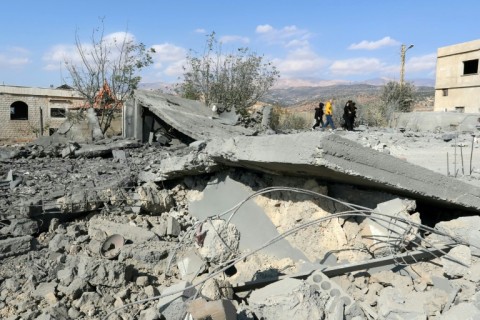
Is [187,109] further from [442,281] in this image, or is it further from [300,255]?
[442,281]

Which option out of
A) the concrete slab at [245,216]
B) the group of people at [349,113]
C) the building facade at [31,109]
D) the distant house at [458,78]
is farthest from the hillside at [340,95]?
the concrete slab at [245,216]

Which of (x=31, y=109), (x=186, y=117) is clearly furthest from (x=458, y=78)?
(x=31, y=109)

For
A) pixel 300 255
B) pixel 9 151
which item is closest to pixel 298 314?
pixel 300 255

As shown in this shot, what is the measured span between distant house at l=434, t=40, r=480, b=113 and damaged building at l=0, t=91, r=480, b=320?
24837 millimetres

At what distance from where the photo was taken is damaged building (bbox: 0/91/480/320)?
3240 millimetres

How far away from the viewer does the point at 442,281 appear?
3371mm

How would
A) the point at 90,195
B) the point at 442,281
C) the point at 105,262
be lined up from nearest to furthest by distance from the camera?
the point at 442,281 → the point at 105,262 → the point at 90,195

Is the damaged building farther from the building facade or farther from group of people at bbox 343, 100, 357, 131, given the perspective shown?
the building facade

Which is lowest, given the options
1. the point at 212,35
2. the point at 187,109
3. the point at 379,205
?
the point at 379,205

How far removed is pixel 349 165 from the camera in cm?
339

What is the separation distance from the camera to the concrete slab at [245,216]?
446 cm

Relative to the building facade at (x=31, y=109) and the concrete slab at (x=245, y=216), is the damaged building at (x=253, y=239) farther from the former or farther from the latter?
the building facade at (x=31, y=109)

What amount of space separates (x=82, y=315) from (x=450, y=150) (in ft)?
32.5

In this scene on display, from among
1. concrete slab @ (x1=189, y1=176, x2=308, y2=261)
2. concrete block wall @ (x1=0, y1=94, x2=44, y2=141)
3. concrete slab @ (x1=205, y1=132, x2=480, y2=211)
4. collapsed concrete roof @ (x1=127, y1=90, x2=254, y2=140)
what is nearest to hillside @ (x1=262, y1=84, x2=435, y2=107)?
collapsed concrete roof @ (x1=127, y1=90, x2=254, y2=140)
